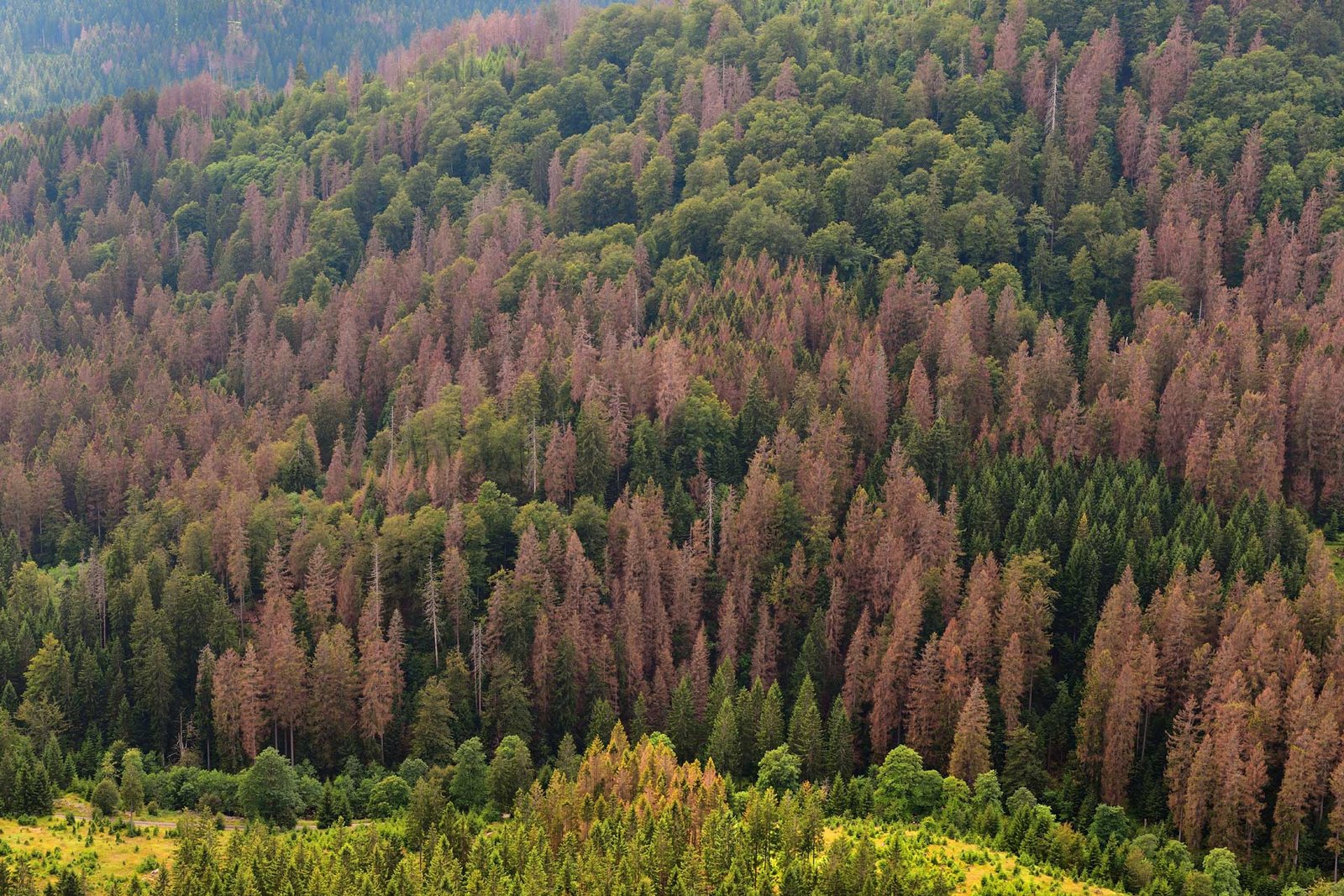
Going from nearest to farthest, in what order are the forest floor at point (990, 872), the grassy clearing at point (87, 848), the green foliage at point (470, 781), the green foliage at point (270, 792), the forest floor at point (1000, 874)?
the forest floor at point (990, 872) → the forest floor at point (1000, 874) → the grassy clearing at point (87, 848) → the green foliage at point (270, 792) → the green foliage at point (470, 781)

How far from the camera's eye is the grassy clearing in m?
126

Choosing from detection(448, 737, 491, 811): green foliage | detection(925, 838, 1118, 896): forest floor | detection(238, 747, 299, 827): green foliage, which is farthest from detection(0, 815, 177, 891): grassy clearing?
detection(925, 838, 1118, 896): forest floor

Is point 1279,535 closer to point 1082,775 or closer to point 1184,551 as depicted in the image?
point 1184,551

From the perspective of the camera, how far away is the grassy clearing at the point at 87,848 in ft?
415

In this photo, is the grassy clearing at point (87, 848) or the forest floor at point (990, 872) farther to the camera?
the grassy clearing at point (87, 848)

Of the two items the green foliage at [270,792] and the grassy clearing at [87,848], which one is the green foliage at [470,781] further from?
the grassy clearing at [87,848]

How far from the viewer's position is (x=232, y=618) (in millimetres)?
182750

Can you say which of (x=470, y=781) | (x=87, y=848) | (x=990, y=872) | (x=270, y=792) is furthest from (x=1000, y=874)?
(x=87, y=848)

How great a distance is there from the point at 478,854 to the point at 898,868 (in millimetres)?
29684

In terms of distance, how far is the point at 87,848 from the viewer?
5221 inches

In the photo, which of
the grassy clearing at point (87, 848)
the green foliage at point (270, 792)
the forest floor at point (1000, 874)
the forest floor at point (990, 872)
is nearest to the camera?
the forest floor at point (990, 872)

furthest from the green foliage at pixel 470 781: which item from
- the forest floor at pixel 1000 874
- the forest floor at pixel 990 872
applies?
the forest floor at pixel 1000 874

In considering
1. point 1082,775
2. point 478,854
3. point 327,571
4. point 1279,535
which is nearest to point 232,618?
point 327,571

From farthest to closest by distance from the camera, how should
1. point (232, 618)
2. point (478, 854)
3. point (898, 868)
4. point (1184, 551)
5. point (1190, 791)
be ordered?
point (232, 618) < point (1184, 551) < point (1190, 791) < point (478, 854) < point (898, 868)
